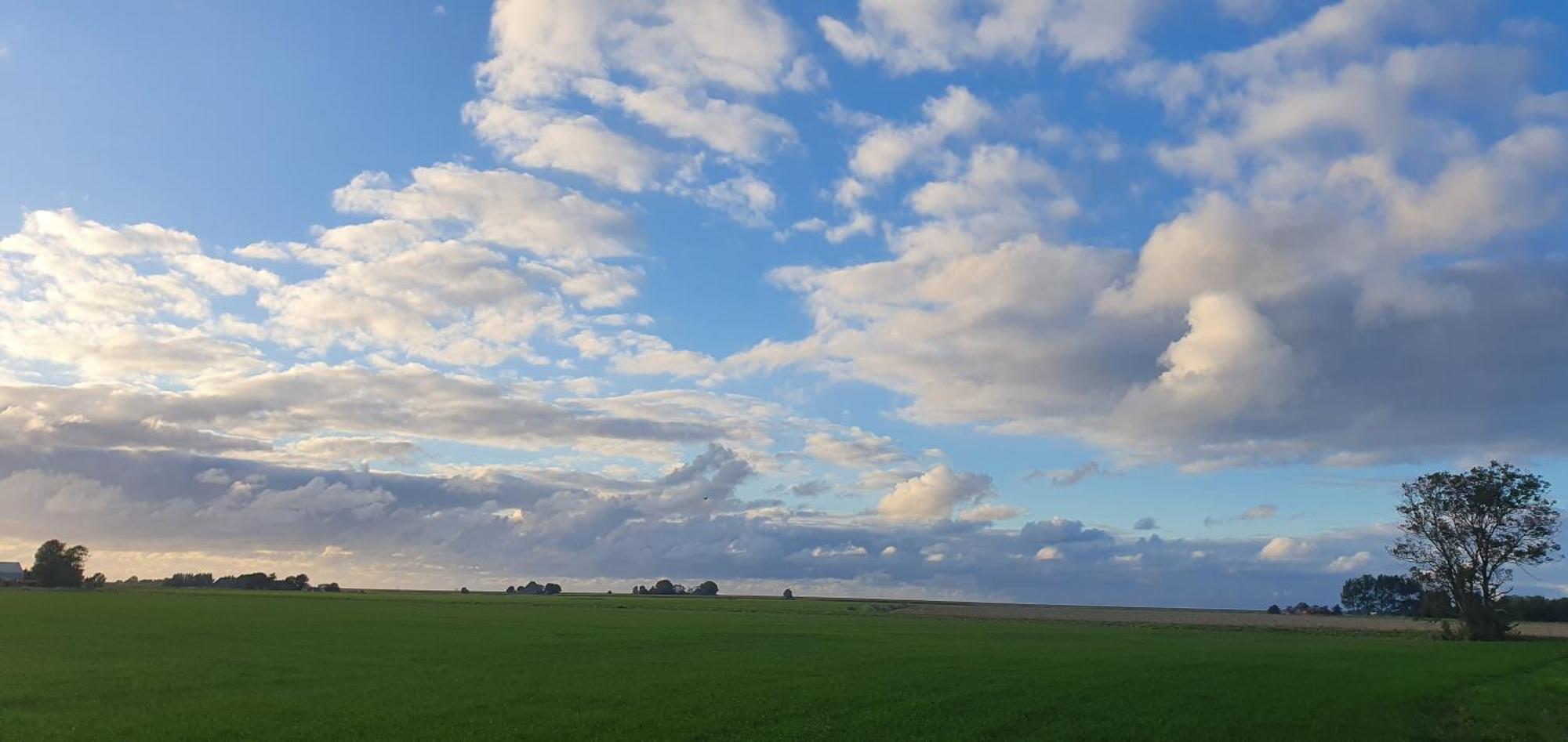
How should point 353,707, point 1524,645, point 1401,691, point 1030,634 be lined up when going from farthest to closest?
1. point 1030,634
2. point 1524,645
3. point 1401,691
4. point 353,707

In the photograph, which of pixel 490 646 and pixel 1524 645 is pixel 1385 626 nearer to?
pixel 1524 645

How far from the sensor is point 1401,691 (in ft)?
148

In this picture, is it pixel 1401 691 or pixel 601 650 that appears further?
pixel 601 650

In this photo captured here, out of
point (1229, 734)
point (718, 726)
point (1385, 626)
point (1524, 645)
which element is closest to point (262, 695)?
point (718, 726)

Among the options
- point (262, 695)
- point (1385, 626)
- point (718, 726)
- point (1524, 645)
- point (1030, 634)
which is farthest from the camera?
point (1385, 626)

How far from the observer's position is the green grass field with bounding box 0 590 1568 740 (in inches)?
1252

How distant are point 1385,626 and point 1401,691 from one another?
108320mm

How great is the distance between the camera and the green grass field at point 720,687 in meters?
31.8

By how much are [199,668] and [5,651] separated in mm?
14120

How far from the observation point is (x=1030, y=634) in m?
98.5

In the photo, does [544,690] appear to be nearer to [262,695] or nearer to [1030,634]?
[262,695]

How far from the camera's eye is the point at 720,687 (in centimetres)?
4172

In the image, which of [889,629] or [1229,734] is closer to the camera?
[1229,734]

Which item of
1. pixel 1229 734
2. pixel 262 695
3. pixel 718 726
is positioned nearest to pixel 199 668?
pixel 262 695
